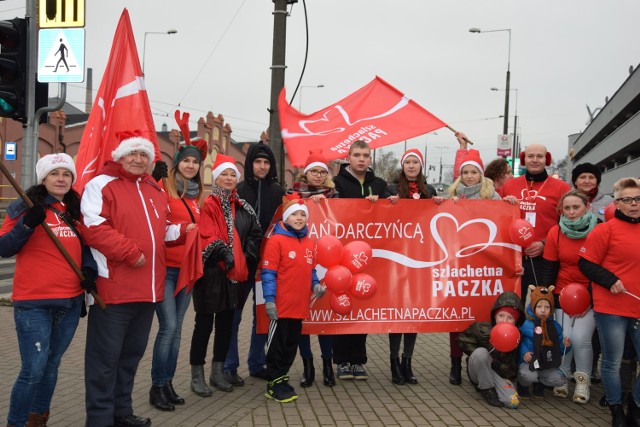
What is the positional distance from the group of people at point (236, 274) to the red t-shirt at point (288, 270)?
12 mm

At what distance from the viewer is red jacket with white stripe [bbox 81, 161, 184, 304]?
4.11m

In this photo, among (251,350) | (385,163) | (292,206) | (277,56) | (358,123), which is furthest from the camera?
(385,163)

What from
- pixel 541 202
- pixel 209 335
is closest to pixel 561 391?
pixel 541 202

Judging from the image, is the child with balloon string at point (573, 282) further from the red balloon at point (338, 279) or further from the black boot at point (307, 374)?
the black boot at point (307, 374)

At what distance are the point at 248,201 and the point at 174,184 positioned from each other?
93 centimetres

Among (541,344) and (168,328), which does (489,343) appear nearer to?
(541,344)

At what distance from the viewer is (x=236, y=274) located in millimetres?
5301

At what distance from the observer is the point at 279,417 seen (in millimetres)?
4922

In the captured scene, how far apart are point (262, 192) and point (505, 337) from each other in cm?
254

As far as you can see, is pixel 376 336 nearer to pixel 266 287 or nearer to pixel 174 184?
pixel 266 287

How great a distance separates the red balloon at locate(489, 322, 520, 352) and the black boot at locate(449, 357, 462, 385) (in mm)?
806

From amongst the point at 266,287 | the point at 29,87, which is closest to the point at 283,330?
the point at 266,287

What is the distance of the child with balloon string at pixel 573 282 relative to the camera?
5.36 m

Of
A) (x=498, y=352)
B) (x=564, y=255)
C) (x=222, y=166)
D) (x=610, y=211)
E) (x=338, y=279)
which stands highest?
(x=222, y=166)
